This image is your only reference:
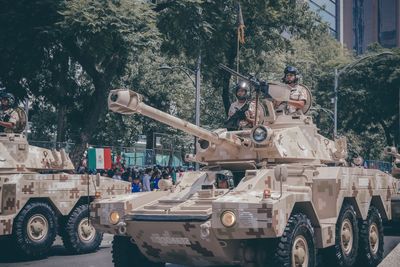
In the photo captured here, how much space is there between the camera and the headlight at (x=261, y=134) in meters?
9.73

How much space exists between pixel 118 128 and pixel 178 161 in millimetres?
3886

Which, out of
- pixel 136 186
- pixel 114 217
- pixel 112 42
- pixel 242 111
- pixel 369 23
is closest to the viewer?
pixel 114 217

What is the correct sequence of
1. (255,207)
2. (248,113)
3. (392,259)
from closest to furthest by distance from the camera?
(255,207)
(248,113)
(392,259)

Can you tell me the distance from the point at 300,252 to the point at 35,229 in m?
5.63

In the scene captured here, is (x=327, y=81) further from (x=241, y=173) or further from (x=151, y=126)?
(x=241, y=173)

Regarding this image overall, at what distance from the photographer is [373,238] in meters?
11.3

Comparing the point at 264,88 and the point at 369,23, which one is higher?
the point at 369,23

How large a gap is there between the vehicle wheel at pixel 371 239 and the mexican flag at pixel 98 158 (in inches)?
378

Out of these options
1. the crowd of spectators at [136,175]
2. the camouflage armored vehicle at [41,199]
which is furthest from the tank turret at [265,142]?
the crowd of spectators at [136,175]

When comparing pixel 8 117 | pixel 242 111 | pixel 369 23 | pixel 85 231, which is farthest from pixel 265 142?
pixel 369 23

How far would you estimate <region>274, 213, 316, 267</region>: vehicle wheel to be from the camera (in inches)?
326

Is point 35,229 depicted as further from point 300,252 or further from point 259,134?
point 300,252

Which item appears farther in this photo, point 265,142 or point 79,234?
point 79,234

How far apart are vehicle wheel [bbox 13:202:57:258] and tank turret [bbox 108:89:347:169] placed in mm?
3198
